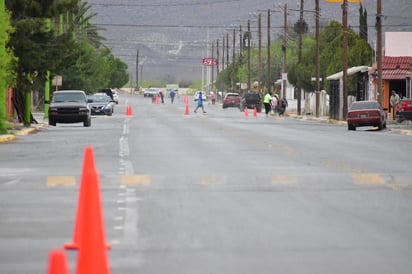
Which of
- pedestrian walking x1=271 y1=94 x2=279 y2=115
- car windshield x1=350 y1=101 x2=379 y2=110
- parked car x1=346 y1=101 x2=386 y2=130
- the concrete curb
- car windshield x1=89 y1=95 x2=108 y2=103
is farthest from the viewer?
pedestrian walking x1=271 y1=94 x2=279 y2=115

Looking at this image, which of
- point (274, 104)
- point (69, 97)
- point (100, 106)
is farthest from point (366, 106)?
point (274, 104)

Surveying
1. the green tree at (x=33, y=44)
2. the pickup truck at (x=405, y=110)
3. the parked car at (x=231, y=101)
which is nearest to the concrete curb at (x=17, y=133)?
the green tree at (x=33, y=44)

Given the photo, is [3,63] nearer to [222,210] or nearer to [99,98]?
[222,210]

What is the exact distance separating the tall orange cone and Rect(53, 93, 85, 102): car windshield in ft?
160

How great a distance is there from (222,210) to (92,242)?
7095 mm

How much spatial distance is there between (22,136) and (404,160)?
2025cm

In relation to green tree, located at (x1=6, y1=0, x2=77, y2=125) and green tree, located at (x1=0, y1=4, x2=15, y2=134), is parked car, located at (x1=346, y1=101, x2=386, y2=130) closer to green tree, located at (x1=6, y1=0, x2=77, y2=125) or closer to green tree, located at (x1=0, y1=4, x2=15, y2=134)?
green tree, located at (x1=6, y1=0, x2=77, y2=125)

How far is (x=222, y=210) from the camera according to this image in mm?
16547

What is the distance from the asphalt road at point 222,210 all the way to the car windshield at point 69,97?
27186 millimetres

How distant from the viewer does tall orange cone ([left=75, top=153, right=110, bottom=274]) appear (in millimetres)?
9133

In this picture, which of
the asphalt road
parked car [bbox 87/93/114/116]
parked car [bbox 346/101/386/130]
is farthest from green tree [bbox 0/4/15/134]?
parked car [bbox 87/93/114/116]

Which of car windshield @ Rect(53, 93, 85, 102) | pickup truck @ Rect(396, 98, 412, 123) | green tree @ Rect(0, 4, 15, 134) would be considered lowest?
pickup truck @ Rect(396, 98, 412, 123)

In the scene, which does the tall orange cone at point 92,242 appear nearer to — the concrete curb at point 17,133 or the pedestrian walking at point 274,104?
the concrete curb at point 17,133

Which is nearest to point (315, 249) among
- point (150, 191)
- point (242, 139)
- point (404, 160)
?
point (150, 191)
